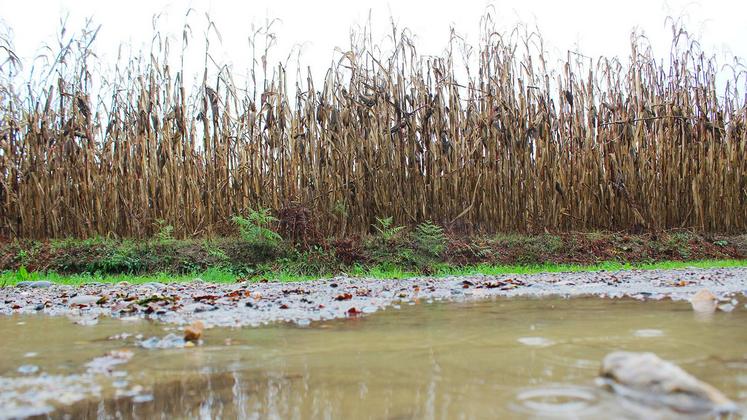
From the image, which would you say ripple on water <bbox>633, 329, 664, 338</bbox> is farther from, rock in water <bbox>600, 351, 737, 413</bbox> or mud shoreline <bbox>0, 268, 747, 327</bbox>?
mud shoreline <bbox>0, 268, 747, 327</bbox>

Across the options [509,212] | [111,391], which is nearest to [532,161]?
[509,212]

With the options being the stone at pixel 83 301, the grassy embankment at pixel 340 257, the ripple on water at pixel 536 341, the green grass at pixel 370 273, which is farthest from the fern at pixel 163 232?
the ripple on water at pixel 536 341

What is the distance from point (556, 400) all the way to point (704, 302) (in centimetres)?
195

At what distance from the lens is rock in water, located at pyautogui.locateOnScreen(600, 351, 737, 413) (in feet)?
3.64

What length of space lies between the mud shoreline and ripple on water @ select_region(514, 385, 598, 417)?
1.35m

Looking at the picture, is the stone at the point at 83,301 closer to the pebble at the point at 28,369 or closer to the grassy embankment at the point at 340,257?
the pebble at the point at 28,369

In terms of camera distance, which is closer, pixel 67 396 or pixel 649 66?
pixel 67 396

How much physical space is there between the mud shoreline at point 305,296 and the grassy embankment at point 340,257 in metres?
1.46

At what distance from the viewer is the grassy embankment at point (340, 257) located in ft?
20.3

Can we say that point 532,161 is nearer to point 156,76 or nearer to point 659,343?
point 156,76

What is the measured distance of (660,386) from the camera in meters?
1.18

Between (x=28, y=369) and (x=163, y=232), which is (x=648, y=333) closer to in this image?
(x=28, y=369)

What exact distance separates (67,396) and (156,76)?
7.13m

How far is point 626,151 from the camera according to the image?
8070 mm
